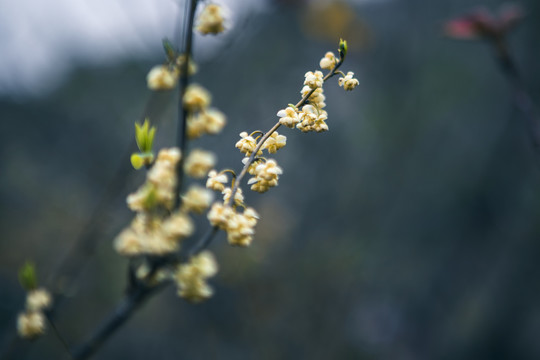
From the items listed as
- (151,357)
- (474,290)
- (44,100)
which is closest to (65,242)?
(151,357)

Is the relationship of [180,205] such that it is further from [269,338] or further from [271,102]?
[271,102]

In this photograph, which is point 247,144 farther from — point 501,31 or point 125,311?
point 501,31

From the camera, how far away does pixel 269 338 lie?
3.78 metres

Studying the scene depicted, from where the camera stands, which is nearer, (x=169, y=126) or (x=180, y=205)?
(x=180, y=205)

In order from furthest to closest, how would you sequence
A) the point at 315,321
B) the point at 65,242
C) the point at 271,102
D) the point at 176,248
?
the point at 271,102 → the point at 65,242 → the point at 315,321 → the point at 176,248

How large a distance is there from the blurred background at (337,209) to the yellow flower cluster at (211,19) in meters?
2.29

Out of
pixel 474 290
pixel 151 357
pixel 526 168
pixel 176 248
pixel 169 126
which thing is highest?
pixel 526 168

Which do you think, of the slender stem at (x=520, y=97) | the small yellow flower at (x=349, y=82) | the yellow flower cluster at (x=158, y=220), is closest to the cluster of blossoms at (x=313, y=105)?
the small yellow flower at (x=349, y=82)

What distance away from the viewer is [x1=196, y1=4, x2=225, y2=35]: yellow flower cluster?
66 centimetres

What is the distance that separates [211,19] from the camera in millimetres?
661

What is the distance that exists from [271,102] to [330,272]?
2388 mm

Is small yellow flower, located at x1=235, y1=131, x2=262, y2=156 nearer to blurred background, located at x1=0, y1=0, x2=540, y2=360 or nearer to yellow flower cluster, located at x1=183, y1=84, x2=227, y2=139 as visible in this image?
yellow flower cluster, located at x1=183, y1=84, x2=227, y2=139

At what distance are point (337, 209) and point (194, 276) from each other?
13.5 ft

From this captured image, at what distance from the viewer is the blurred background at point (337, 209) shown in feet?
12.3
